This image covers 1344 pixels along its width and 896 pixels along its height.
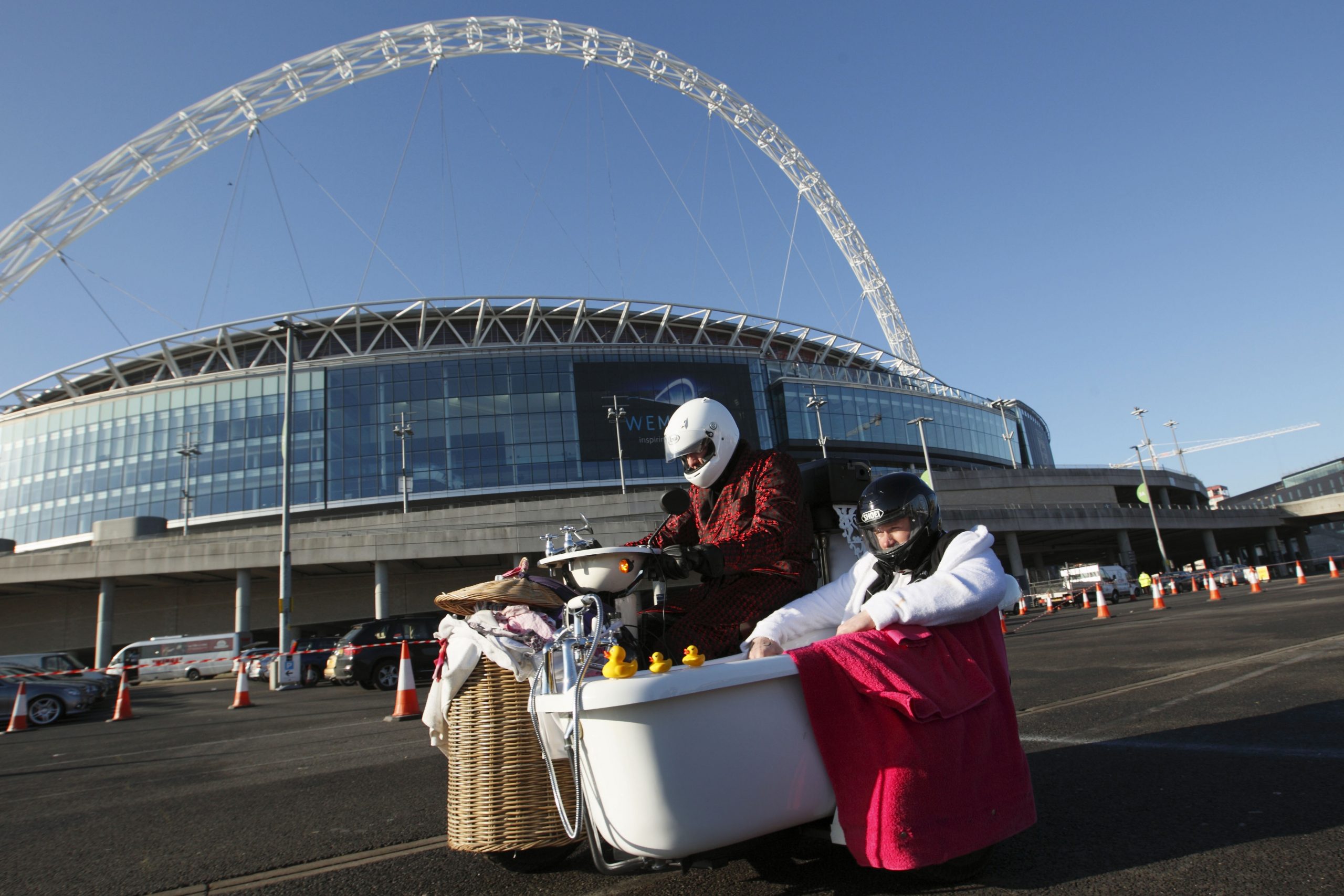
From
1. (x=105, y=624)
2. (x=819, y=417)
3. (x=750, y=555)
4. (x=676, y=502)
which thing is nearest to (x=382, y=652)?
(x=676, y=502)

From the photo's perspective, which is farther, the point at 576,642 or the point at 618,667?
the point at 576,642

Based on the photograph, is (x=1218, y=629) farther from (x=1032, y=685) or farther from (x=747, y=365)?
(x=747, y=365)

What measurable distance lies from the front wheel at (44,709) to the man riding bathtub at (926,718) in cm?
1771

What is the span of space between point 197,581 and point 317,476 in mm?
12002

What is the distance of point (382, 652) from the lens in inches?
658

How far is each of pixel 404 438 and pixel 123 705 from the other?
43.5m

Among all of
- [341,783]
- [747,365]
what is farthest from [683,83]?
[341,783]

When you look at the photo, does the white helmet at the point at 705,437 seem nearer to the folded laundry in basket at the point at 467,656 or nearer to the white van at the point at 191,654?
the folded laundry in basket at the point at 467,656

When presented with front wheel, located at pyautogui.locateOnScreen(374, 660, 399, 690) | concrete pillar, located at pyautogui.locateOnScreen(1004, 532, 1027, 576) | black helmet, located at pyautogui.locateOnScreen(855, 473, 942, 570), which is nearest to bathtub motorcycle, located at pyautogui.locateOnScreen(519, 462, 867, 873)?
black helmet, located at pyautogui.locateOnScreen(855, 473, 942, 570)

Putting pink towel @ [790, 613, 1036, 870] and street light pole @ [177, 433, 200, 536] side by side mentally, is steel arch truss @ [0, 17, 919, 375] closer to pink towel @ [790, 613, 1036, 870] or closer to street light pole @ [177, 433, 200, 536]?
street light pole @ [177, 433, 200, 536]

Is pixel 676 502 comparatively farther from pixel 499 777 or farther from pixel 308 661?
pixel 308 661

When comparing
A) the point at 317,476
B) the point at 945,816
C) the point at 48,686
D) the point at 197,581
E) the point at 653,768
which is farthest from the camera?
the point at 317,476

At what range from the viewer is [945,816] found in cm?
240

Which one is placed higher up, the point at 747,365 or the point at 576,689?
the point at 747,365
